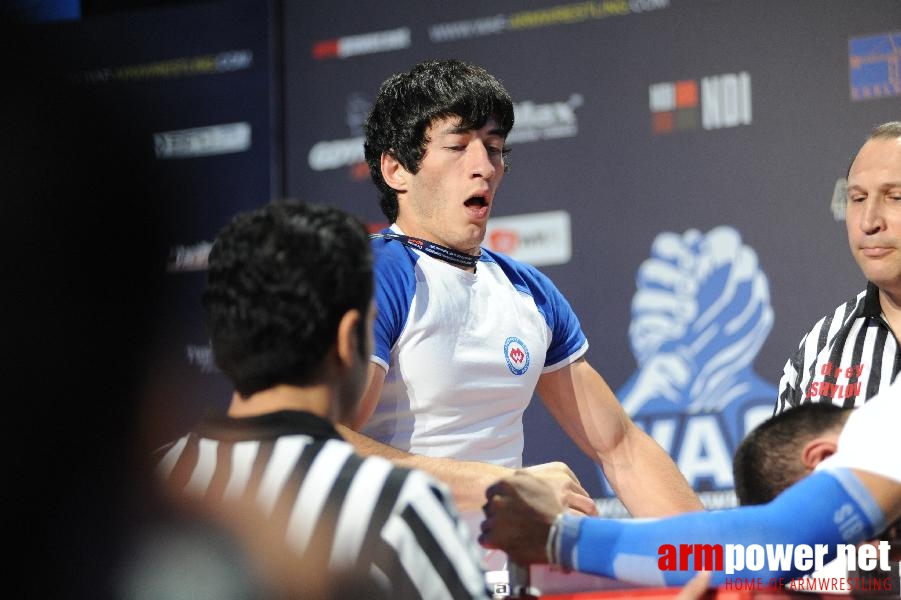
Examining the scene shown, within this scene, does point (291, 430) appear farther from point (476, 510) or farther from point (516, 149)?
point (516, 149)

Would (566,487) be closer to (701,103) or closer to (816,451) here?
(816,451)

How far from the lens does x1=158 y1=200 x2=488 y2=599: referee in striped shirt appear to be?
109 cm

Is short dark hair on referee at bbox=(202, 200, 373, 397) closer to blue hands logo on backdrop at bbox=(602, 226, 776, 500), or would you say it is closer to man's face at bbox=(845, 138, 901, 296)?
man's face at bbox=(845, 138, 901, 296)

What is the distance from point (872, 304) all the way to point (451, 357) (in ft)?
3.10

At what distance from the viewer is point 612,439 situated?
89.5 inches

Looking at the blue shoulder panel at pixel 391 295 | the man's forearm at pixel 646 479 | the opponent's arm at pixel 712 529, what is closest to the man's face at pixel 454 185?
the blue shoulder panel at pixel 391 295

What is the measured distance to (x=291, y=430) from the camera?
A: 115 cm

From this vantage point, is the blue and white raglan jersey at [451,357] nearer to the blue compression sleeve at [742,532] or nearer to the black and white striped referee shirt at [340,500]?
the blue compression sleeve at [742,532]

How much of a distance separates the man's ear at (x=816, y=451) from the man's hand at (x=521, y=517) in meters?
0.33

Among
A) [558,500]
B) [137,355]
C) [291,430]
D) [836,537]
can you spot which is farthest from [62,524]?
[836,537]

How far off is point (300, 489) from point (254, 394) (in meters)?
0.13

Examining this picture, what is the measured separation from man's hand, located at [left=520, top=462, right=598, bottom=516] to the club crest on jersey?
42 centimetres

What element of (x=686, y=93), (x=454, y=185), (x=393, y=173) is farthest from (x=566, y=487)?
(x=686, y=93)

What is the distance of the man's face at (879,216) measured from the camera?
221 cm
